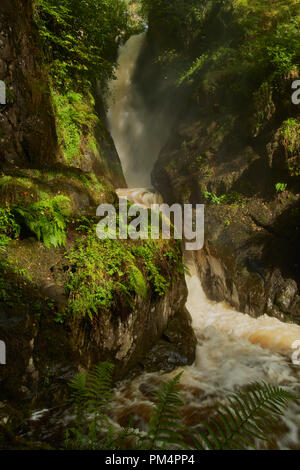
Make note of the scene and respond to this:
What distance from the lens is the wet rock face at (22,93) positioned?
5211 mm

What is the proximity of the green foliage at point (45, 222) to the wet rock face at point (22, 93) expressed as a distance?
2012mm

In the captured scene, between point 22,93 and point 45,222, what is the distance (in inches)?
138

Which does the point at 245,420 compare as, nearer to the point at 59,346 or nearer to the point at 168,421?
the point at 168,421

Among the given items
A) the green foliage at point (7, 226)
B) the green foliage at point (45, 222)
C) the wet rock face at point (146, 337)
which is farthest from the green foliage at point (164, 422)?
the green foliage at point (7, 226)

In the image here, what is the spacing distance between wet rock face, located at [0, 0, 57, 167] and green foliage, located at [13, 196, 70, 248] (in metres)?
2.01

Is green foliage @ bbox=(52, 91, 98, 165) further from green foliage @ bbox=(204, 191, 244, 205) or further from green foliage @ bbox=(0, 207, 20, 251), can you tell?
green foliage @ bbox=(204, 191, 244, 205)

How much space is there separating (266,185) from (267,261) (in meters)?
2.48

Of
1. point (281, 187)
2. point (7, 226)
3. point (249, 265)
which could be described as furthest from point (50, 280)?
point (281, 187)

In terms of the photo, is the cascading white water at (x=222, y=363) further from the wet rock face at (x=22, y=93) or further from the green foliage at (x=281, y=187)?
the wet rock face at (x=22, y=93)

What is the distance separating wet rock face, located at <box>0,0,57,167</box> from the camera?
5.21 metres

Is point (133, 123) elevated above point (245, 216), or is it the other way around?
point (133, 123)

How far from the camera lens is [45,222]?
3914 mm

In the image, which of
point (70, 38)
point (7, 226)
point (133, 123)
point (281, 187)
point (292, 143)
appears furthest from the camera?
point (133, 123)
